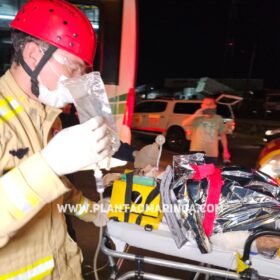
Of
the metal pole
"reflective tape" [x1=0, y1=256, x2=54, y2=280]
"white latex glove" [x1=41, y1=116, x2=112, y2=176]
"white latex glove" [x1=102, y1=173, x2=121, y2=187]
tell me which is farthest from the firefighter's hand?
"white latex glove" [x1=41, y1=116, x2=112, y2=176]

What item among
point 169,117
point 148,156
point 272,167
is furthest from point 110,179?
point 169,117

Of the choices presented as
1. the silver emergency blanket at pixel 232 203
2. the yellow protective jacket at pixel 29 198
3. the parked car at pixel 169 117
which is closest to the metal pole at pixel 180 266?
the silver emergency blanket at pixel 232 203

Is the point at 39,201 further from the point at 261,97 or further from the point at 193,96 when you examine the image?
the point at 261,97

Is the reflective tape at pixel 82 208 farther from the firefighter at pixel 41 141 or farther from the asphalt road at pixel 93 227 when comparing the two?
the asphalt road at pixel 93 227

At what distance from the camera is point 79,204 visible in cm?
181

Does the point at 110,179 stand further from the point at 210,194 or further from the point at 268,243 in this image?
the point at 268,243

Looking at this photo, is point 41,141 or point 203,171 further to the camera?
point 203,171

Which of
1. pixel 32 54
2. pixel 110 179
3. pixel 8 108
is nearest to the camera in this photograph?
pixel 8 108

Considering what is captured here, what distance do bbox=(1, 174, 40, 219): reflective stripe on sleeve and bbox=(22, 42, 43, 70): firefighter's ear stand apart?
574 mm

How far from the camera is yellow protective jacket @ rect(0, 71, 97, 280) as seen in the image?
0.95m

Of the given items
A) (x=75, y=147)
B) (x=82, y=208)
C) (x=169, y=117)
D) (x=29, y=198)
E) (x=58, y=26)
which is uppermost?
(x=58, y=26)

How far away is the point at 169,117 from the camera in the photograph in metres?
10.7

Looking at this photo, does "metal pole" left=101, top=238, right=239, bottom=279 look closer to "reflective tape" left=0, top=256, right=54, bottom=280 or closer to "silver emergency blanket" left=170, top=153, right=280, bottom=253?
"silver emergency blanket" left=170, top=153, right=280, bottom=253

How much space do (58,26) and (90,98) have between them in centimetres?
39
